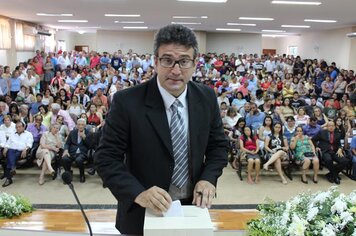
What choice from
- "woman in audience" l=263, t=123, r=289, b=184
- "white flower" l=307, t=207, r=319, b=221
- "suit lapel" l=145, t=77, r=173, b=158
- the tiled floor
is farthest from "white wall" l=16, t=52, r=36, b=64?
"white flower" l=307, t=207, r=319, b=221

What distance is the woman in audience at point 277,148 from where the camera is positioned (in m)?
5.93

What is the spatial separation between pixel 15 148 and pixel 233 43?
1677 cm

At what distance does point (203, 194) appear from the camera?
1245mm

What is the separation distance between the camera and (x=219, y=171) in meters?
1.37

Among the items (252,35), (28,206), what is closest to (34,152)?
(28,206)

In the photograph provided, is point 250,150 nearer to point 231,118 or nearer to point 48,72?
point 231,118

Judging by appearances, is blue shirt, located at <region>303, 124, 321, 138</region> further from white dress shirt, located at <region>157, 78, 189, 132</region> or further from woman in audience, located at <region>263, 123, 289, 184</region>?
white dress shirt, located at <region>157, 78, 189, 132</region>

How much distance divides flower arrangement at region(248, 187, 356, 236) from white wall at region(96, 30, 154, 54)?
1972 centimetres

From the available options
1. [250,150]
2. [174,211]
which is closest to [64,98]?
[250,150]

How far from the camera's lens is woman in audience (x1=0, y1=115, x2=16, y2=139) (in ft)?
19.3

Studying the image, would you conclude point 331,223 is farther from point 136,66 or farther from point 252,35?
point 252,35

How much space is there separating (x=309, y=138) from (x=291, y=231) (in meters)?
5.44

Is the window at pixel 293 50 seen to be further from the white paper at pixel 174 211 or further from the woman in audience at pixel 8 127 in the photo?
the white paper at pixel 174 211

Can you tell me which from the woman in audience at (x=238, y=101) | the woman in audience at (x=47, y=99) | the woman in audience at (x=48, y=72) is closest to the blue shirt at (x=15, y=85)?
the woman in audience at (x=47, y=99)
